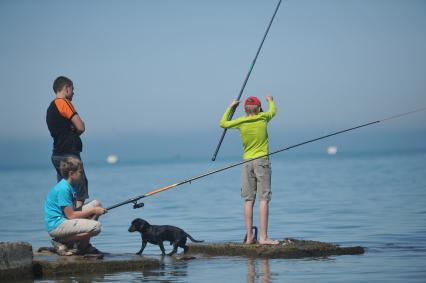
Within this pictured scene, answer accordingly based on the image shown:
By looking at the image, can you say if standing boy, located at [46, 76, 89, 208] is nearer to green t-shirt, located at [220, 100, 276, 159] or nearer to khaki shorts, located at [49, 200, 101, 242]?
khaki shorts, located at [49, 200, 101, 242]

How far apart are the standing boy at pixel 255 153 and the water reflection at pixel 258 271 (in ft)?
2.20

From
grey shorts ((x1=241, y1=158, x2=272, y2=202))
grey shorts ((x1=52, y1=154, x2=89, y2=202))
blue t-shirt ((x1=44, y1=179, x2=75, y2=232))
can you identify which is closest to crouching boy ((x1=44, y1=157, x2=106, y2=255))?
blue t-shirt ((x1=44, y1=179, x2=75, y2=232))

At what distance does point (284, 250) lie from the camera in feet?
35.4

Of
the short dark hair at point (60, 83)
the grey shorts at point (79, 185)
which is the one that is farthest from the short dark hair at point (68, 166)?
the short dark hair at point (60, 83)

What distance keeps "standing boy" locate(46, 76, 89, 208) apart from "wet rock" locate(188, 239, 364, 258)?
1786 millimetres

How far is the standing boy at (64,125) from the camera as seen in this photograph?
10.2 m

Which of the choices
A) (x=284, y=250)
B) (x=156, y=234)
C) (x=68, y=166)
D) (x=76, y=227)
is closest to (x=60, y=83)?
(x=68, y=166)

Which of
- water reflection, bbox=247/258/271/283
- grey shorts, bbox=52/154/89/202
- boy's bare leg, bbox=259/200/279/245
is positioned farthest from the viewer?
boy's bare leg, bbox=259/200/279/245

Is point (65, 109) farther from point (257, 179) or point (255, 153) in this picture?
point (257, 179)

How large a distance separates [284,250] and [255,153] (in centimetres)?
114

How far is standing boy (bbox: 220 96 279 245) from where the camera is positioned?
11133mm

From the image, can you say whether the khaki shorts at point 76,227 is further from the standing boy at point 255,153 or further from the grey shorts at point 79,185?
the standing boy at point 255,153

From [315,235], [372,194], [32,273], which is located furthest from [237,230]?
Result: [372,194]

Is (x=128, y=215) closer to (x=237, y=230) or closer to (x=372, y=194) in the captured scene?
(x=237, y=230)
